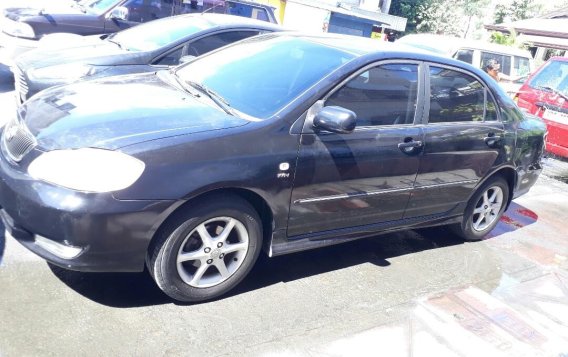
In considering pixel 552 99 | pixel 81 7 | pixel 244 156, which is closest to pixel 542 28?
pixel 552 99

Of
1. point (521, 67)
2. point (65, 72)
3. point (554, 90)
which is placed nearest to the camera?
point (65, 72)

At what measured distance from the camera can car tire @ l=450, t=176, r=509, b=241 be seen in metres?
4.98

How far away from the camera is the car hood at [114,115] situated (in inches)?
121

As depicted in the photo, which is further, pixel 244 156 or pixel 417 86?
pixel 417 86

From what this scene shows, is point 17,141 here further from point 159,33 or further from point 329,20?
point 329,20

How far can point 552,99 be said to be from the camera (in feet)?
27.5

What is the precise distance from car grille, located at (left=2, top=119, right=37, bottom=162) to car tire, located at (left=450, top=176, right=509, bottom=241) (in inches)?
144

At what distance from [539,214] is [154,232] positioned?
5.18 meters

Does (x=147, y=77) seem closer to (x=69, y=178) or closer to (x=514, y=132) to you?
(x=69, y=178)

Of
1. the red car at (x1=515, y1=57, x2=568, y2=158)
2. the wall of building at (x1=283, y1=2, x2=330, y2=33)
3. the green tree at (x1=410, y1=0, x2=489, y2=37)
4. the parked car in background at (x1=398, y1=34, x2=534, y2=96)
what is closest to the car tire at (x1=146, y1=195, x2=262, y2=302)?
the red car at (x1=515, y1=57, x2=568, y2=158)

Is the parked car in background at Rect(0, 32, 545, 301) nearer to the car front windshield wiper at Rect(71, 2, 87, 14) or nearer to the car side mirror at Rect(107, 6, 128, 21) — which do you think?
the car side mirror at Rect(107, 6, 128, 21)

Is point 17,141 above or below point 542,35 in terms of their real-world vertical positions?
below

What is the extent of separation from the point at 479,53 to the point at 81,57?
8204mm

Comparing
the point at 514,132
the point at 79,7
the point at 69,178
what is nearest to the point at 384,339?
the point at 69,178
